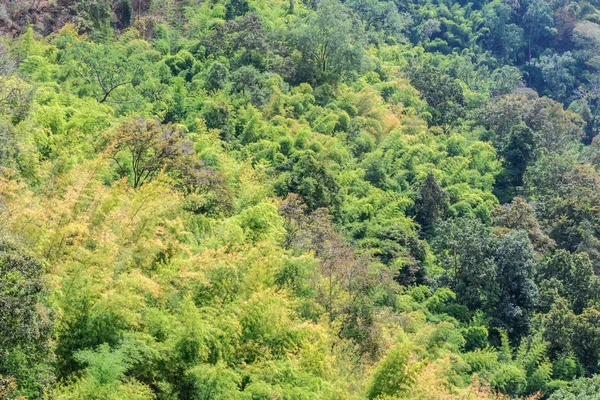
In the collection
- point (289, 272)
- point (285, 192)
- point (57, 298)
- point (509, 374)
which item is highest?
point (57, 298)

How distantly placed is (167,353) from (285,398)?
2.21m

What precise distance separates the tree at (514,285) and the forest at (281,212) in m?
0.08

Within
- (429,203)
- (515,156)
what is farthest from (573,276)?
(515,156)

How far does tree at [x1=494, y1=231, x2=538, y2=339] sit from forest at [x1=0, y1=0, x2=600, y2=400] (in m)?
0.08

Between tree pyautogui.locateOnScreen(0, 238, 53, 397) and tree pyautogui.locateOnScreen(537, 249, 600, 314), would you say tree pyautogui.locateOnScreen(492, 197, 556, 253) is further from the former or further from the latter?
tree pyautogui.locateOnScreen(0, 238, 53, 397)

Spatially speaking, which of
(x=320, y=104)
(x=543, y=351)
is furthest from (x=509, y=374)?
(x=320, y=104)

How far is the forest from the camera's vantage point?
1073 centimetres

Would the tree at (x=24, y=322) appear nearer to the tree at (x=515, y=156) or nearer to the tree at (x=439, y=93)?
the tree at (x=515, y=156)

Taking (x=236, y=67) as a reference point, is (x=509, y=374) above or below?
below

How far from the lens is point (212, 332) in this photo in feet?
36.1

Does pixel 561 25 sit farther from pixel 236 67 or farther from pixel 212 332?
pixel 212 332

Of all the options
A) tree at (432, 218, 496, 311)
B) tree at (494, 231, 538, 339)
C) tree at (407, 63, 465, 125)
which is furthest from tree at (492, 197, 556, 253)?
tree at (407, 63, 465, 125)

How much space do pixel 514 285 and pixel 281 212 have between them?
28.1 ft

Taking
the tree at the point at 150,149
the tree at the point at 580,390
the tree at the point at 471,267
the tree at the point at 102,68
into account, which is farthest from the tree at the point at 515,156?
the tree at the point at 150,149
